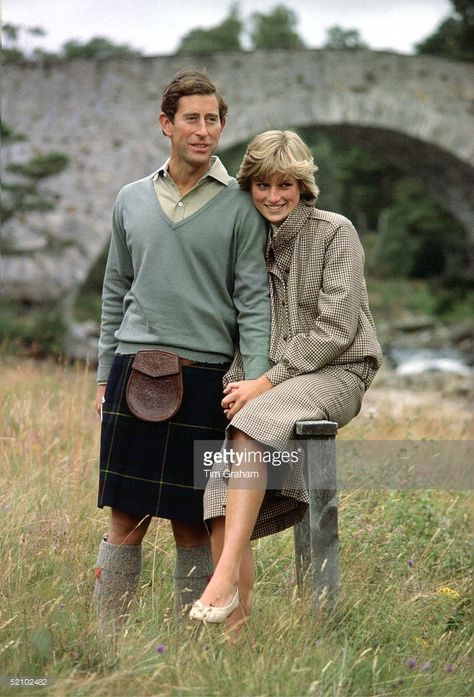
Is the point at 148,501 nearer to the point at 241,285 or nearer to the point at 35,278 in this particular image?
the point at 241,285

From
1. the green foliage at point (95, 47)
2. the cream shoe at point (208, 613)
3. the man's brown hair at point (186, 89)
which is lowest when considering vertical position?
the cream shoe at point (208, 613)

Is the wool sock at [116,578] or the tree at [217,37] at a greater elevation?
the tree at [217,37]

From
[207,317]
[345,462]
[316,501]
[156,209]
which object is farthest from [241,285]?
[345,462]

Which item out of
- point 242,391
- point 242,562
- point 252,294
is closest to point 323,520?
point 242,562

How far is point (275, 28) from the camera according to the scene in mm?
37375

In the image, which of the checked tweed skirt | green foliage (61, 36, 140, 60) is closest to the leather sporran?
the checked tweed skirt

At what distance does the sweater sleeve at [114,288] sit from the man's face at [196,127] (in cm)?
29

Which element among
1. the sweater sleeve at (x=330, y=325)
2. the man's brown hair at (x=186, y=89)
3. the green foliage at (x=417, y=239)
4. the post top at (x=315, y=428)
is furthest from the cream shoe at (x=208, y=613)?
the green foliage at (x=417, y=239)

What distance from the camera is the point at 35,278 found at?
11.4 metres

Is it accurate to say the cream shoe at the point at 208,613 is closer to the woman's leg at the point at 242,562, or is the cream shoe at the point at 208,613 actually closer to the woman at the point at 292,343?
the woman at the point at 292,343

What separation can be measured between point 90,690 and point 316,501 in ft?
2.66

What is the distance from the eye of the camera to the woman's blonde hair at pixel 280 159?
269cm

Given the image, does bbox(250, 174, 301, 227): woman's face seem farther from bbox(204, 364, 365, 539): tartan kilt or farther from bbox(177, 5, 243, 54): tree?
bbox(177, 5, 243, 54): tree

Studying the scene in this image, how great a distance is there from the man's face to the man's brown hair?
0.05ft
